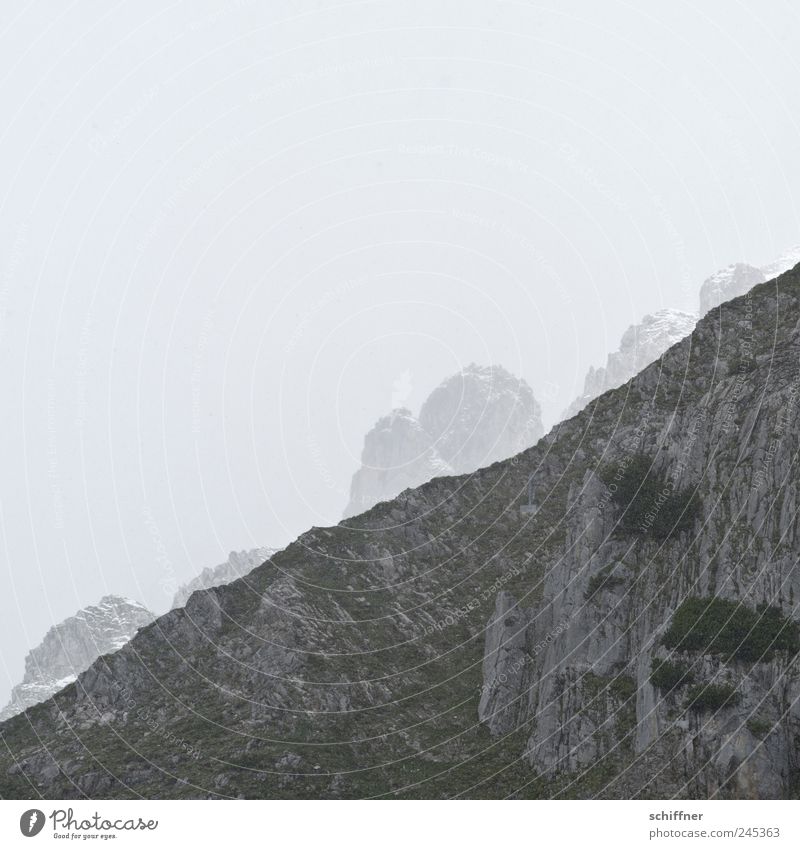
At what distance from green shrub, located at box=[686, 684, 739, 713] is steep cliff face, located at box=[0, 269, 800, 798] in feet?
0.52

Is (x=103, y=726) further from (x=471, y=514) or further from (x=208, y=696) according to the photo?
(x=471, y=514)

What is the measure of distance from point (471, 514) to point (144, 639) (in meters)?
37.0

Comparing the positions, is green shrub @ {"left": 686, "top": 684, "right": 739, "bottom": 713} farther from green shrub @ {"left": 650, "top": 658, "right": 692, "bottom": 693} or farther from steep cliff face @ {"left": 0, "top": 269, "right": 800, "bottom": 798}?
green shrub @ {"left": 650, "top": 658, "right": 692, "bottom": 693}

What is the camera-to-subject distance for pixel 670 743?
51594mm

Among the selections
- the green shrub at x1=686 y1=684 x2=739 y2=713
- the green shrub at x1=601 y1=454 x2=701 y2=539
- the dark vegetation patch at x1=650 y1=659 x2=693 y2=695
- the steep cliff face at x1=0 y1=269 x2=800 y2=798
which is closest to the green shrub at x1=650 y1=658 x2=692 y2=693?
the dark vegetation patch at x1=650 y1=659 x2=693 y2=695

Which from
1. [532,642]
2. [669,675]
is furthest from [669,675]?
[532,642]

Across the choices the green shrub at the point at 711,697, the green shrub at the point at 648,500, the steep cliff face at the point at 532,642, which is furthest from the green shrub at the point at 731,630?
the green shrub at the point at 648,500

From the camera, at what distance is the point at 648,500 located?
69938 mm

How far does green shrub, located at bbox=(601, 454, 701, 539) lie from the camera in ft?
218

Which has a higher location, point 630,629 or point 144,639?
point 144,639

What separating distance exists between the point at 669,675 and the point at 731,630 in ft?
16.0

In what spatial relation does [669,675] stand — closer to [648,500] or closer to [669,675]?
[669,675]
